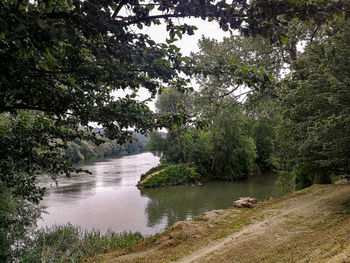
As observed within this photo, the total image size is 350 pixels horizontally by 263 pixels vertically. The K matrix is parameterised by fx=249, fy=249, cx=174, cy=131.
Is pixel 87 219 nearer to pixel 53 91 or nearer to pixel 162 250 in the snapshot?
pixel 162 250

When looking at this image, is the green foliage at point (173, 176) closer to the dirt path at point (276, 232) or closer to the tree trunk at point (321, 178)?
the tree trunk at point (321, 178)

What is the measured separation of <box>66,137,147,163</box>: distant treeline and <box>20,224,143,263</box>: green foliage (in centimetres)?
1559

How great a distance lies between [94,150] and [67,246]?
41.7 m

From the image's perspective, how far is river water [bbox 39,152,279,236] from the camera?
13.3 m

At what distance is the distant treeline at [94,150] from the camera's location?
37.2 metres

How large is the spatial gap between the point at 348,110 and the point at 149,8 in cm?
584

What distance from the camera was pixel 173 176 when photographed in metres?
25.5

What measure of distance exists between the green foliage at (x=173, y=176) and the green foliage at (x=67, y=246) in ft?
46.3

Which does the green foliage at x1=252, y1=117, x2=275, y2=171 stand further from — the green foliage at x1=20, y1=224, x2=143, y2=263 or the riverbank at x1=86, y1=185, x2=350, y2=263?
the green foliage at x1=20, y1=224, x2=143, y2=263

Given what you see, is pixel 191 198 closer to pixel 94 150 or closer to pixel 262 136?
pixel 262 136

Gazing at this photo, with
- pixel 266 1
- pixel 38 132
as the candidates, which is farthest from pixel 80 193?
pixel 266 1

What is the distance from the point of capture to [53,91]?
238 cm

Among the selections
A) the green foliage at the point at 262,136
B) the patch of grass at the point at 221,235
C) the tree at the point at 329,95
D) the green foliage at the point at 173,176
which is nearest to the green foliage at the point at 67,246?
the patch of grass at the point at 221,235

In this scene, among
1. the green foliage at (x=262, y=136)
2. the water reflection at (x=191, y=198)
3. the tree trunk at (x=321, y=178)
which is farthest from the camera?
the green foliage at (x=262, y=136)
